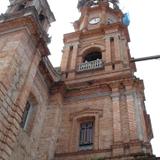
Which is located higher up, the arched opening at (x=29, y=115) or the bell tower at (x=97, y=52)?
the bell tower at (x=97, y=52)

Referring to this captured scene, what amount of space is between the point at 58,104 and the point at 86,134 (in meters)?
2.30

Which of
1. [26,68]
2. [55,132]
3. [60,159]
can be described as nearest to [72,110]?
[55,132]

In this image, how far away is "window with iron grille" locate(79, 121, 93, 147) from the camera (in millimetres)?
15234

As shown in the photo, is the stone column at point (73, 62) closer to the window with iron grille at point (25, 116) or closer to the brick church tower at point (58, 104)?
the brick church tower at point (58, 104)

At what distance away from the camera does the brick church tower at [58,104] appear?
12.4 meters

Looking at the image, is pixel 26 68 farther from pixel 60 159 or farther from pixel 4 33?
pixel 60 159

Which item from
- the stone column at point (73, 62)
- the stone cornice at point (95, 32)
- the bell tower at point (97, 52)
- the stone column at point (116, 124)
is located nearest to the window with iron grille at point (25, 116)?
the stone column at point (116, 124)

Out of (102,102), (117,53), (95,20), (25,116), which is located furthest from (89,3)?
(25,116)

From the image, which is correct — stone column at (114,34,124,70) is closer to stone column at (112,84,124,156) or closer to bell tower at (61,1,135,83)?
bell tower at (61,1,135,83)

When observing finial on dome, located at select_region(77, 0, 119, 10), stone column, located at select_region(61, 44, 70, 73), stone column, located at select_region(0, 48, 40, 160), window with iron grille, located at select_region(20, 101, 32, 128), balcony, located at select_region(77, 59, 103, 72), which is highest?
finial on dome, located at select_region(77, 0, 119, 10)

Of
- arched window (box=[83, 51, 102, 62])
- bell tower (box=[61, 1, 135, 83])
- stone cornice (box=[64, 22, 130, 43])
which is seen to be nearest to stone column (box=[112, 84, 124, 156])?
bell tower (box=[61, 1, 135, 83])

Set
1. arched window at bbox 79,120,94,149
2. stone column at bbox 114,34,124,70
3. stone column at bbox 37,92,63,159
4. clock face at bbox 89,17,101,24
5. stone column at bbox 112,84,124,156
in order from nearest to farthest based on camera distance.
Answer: stone column at bbox 112,84,124,156 → stone column at bbox 37,92,63,159 → arched window at bbox 79,120,94,149 → stone column at bbox 114,34,124,70 → clock face at bbox 89,17,101,24

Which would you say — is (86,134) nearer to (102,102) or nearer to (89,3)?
(102,102)

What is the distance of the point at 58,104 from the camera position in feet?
54.4
